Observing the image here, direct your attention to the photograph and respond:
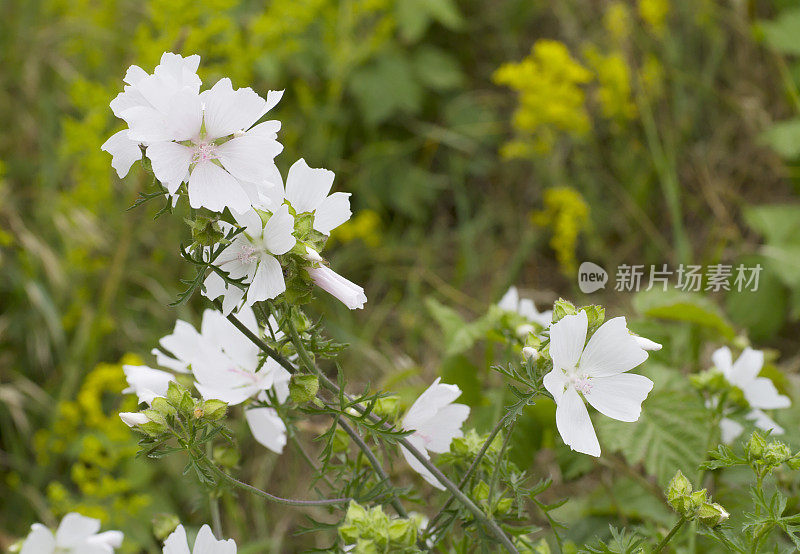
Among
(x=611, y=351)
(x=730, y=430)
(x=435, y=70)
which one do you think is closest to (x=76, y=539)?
(x=611, y=351)

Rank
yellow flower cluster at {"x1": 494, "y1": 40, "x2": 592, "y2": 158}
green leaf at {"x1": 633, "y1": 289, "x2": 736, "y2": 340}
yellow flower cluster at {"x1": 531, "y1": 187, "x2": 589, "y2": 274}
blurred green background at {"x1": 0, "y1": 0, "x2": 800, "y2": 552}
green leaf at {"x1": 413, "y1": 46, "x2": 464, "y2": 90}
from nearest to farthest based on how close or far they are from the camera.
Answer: green leaf at {"x1": 633, "y1": 289, "x2": 736, "y2": 340} → blurred green background at {"x1": 0, "y1": 0, "x2": 800, "y2": 552} → yellow flower cluster at {"x1": 531, "y1": 187, "x2": 589, "y2": 274} → yellow flower cluster at {"x1": 494, "y1": 40, "x2": 592, "y2": 158} → green leaf at {"x1": 413, "y1": 46, "x2": 464, "y2": 90}

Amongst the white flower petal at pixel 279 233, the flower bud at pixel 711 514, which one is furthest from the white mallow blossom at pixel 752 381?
the white flower petal at pixel 279 233

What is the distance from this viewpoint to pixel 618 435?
1297 millimetres

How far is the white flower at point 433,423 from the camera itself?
0.89 metres

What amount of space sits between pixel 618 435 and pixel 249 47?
155 cm

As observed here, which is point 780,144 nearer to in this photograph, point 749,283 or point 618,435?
point 749,283

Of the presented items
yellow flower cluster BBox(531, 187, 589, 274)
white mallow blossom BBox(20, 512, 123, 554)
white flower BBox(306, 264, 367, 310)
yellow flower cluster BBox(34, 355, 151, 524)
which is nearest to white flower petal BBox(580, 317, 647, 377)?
white flower BBox(306, 264, 367, 310)

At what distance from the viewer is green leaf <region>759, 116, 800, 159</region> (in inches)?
82.6

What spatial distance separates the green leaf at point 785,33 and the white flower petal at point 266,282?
2.02m

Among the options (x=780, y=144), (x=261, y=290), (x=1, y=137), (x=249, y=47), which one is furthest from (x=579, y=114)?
(x=261, y=290)

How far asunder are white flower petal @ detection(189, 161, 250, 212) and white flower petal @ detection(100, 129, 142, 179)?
8 cm

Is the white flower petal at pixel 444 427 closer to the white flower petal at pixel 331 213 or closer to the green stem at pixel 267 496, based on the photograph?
the green stem at pixel 267 496

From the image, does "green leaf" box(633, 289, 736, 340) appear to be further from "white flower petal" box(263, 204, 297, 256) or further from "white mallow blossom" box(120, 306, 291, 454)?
"white flower petal" box(263, 204, 297, 256)

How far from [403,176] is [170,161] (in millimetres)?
2048
